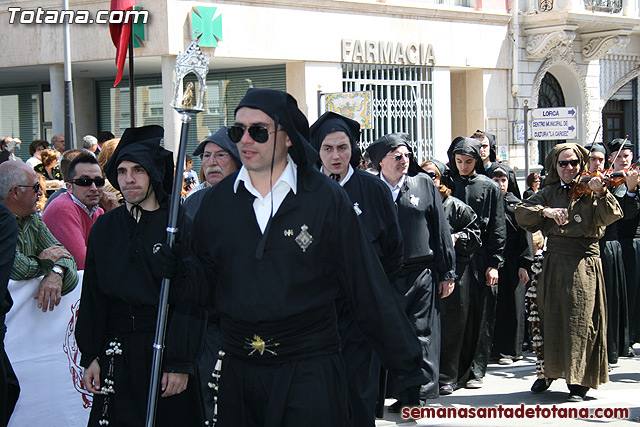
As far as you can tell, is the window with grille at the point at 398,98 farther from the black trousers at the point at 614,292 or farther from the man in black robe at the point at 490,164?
the black trousers at the point at 614,292

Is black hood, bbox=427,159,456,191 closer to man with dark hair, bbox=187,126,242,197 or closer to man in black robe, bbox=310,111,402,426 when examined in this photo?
man in black robe, bbox=310,111,402,426

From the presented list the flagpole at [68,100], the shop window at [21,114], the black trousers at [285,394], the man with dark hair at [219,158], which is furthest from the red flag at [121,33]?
the black trousers at [285,394]

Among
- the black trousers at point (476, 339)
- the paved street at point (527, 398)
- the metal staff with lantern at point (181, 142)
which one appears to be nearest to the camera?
the metal staff with lantern at point (181, 142)

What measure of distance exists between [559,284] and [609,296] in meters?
1.87

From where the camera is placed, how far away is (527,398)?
7.98 m

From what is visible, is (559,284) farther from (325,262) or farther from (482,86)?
(482,86)

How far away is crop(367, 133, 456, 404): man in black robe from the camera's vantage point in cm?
A: 736

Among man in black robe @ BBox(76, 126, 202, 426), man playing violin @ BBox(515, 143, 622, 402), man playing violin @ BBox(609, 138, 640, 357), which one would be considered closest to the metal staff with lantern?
man in black robe @ BBox(76, 126, 202, 426)

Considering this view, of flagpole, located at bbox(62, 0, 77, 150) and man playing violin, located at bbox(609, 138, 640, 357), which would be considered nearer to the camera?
man playing violin, located at bbox(609, 138, 640, 357)

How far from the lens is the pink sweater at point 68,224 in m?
6.37

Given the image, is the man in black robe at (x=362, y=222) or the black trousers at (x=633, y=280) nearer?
the man in black robe at (x=362, y=222)

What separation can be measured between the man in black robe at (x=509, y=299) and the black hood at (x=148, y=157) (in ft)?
17.1

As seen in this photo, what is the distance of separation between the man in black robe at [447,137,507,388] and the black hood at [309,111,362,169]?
8.83ft

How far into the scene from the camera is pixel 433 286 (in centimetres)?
751
